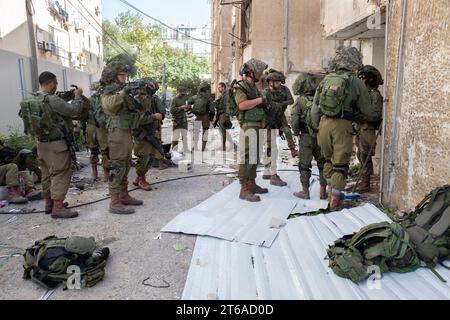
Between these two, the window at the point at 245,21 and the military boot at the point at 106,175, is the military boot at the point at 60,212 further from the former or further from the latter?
the window at the point at 245,21

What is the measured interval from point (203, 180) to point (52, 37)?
13.2 metres

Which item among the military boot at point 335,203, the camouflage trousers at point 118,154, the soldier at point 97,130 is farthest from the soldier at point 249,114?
the soldier at point 97,130

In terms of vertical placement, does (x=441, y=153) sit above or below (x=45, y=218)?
above

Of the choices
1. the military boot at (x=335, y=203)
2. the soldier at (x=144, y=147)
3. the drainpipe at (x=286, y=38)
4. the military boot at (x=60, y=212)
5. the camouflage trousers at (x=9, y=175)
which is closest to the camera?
the military boot at (x=335, y=203)

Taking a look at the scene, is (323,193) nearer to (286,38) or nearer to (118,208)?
(118,208)

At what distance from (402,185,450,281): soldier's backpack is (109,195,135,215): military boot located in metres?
3.16

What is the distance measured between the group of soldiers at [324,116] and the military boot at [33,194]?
9.65 ft

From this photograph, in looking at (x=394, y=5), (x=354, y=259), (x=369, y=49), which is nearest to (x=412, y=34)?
(x=394, y=5)

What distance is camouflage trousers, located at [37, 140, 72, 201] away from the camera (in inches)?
180

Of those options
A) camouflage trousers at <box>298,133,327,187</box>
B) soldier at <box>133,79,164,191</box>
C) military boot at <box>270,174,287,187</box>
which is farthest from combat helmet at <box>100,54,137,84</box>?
military boot at <box>270,174,287,187</box>

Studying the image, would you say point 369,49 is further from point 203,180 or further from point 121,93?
point 121,93

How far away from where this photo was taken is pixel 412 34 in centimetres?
419

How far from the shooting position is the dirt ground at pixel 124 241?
2965mm

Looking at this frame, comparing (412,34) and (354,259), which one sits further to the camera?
(412,34)
